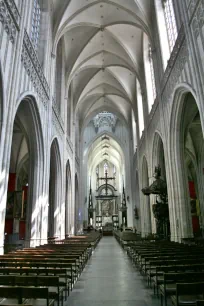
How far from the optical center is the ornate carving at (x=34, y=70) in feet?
30.8

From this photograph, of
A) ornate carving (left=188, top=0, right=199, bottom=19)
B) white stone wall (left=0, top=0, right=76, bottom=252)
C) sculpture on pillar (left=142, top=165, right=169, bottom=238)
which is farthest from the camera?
sculpture on pillar (left=142, top=165, right=169, bottom=238)

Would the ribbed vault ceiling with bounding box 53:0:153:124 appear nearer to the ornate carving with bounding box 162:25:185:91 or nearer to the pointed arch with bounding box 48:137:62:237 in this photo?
the ornate carving with bounding box 162:25:185:91

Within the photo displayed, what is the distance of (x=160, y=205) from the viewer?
1302 centimetres

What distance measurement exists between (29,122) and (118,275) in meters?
8.29

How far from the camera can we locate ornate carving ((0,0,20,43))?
23.7 feet

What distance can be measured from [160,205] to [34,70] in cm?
973

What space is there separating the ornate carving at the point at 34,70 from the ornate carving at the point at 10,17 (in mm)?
965

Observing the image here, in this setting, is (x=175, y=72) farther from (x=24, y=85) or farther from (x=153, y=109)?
(x=24, y=85)

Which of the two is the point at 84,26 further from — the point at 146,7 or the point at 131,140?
the point at 131,140

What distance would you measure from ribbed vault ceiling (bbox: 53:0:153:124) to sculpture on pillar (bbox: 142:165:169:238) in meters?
9.68

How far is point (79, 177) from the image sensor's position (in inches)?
1180

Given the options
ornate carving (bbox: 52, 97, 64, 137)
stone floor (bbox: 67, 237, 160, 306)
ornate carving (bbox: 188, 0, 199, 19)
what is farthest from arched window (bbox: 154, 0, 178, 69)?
stone floor (bbox: 67, 237, 160, 306)

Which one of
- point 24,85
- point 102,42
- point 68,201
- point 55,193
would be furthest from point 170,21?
point 68,201

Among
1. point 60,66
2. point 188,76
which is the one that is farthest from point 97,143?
point 188,76
